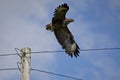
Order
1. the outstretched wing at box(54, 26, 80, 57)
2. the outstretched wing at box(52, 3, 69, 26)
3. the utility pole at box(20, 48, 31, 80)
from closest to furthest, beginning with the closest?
1. the utility pole at box(20, 48, 31, 80)
2. the outstretched wing at box(52, 3, 69, 26)
3. the outstretched wing at box(54, 26, 80, 57)

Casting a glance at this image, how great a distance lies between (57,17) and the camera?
1460 cm

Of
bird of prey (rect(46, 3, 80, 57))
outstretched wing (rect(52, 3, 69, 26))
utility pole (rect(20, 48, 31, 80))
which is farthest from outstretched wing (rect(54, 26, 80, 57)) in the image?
utility pole (rect(20, 48, 31, 80))

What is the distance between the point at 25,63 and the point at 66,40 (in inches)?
180

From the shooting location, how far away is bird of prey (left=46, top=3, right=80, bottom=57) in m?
14.6

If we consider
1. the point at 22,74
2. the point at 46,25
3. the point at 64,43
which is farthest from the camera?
the point at 64,43

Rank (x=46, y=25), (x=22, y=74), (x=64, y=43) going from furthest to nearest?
(x=64, y=43) → (x=46, y=25) → (x=22, y=74)

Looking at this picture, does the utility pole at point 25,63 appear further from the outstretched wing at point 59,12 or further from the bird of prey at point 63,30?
the outstretched wing at point 59,12

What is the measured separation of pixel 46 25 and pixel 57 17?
1.49 ft

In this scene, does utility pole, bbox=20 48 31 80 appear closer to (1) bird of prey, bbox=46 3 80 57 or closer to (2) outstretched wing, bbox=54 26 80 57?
(1) bird of prey, bbox=46 3 80 57

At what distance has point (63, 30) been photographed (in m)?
15.4

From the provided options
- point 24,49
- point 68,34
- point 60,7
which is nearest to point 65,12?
point 60,7

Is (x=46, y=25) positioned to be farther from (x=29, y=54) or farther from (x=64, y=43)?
(x=29, y=54)

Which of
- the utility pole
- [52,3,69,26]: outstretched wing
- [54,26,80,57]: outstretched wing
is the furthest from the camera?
[54,26,80,57]: outstretched wing

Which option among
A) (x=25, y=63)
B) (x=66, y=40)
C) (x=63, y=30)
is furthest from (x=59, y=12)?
(x=25, y=63)
